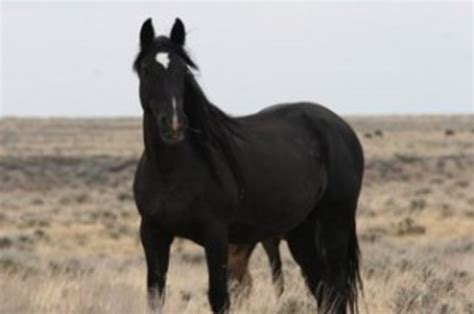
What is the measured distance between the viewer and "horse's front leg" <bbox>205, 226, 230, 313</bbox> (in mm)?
5834

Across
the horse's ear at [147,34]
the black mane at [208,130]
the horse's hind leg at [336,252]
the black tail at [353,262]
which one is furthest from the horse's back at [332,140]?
the horse's ear at [147,34]

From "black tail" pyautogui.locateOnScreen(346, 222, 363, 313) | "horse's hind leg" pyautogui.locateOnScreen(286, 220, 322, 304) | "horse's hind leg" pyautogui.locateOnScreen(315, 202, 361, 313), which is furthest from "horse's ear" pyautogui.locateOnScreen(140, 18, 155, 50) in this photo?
"black tail" pyautogui.locateOnScreen(346, 222, 363, 313)

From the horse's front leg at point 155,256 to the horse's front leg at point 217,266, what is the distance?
0.96 feet

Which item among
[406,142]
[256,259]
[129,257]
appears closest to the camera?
[256,259]

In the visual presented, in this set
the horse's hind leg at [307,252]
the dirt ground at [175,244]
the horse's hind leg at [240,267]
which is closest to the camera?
the horse's hind leg at [307,252]

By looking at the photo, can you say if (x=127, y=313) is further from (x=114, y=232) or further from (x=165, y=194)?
(x=114, y=232)

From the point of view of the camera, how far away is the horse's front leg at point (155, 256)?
5.96m

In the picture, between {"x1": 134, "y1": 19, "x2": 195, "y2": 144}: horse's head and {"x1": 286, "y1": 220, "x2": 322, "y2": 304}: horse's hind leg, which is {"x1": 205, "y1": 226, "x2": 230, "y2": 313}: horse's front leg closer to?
{"x1": 134, "y1": 19, "x2": 195, "y2": 144}: horse's head

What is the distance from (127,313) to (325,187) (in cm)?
166

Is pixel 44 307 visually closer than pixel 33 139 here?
Yes

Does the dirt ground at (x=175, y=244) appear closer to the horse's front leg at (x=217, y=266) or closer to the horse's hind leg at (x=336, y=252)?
the horse's hind leg at (x=336, y=252)

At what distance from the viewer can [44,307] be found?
6.66 meters

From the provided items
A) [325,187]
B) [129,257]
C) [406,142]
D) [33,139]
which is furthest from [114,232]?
[33,139]

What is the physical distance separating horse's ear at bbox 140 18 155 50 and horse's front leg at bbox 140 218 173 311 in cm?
101
